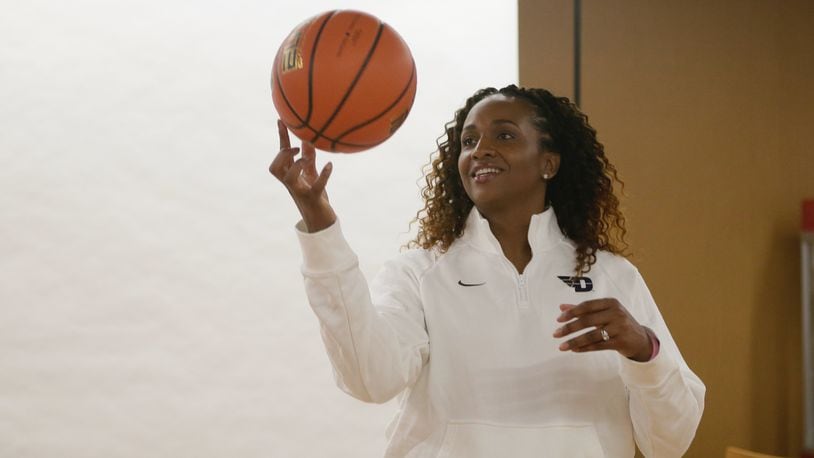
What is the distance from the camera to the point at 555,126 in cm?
201

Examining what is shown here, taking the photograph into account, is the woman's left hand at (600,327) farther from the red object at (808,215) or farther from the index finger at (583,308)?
the red object at (808,215)

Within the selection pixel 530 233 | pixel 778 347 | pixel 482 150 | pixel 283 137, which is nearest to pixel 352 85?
pixel 283 137

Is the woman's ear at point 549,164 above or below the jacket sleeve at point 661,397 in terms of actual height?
above

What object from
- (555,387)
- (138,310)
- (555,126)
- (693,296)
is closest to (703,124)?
(693,296)

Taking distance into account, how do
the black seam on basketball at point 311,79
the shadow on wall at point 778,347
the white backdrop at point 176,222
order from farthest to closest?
the shadow on wall at point 778,347 → the white backdrop at point 176,222 → the black seam on basketball at point 311,79

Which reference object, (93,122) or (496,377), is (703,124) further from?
(93,122)

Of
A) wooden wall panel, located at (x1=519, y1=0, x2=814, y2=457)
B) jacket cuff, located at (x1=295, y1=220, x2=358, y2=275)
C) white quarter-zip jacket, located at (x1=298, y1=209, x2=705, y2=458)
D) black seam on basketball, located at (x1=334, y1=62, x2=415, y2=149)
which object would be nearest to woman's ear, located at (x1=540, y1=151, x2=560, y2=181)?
white quarter-zip jacket, located at (x1=298, y1=209, x2=705, y2=458)

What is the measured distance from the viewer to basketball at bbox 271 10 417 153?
59.6 inches

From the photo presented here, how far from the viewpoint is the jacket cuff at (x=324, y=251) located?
1.42 meters

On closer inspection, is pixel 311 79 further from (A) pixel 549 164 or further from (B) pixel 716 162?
(B) pixel 716 162

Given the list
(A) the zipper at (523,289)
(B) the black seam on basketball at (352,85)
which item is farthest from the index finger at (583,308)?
(B) the black seam on basketball at (352,85)

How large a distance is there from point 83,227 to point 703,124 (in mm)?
2312

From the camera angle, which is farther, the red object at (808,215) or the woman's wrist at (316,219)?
the red object at (808,215)

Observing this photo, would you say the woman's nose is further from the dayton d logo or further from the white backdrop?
the white backdrop
